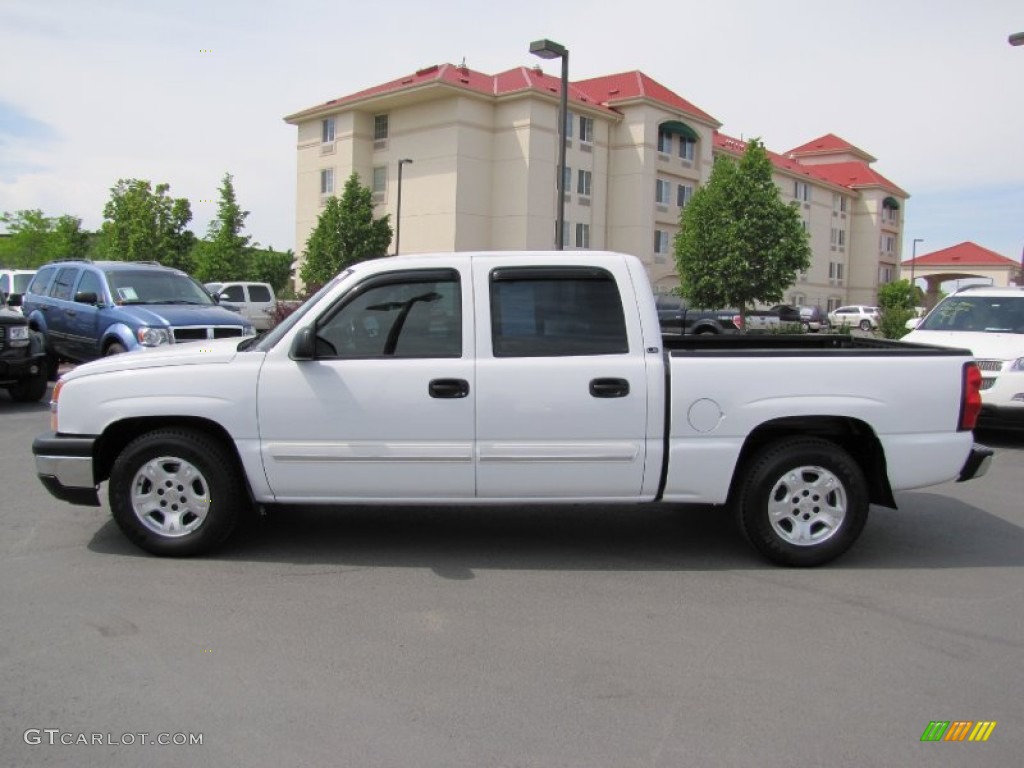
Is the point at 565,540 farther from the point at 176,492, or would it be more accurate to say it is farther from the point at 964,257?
the point at 964,257

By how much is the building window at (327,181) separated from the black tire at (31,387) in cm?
4080

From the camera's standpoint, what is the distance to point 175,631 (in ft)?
13.9

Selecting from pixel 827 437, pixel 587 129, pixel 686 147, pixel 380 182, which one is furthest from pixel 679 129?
pixel 827 437

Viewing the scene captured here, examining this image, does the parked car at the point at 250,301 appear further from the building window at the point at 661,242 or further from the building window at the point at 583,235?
the building window at the point at 661,242

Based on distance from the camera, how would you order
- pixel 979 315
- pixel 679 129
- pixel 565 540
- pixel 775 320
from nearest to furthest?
pixel 565 540
pixel 979 315
pixel 775 320
pixel 679 129

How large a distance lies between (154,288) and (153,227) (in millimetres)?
39609

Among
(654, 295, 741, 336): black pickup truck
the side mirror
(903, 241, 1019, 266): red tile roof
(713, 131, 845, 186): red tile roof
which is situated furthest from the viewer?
(903, 241, 1019, 266): red tile roof

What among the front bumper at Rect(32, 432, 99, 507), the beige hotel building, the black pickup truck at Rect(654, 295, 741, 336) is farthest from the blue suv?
the beige hotel building

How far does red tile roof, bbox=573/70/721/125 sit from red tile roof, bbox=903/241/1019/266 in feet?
172

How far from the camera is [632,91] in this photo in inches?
1976

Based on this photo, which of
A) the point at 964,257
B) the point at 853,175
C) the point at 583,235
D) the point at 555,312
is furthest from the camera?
the point at 964,257

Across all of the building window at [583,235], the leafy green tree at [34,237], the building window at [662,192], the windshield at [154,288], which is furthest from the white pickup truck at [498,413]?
the leafy green tree at [34,237]

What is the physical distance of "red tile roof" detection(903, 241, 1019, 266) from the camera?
92.2m

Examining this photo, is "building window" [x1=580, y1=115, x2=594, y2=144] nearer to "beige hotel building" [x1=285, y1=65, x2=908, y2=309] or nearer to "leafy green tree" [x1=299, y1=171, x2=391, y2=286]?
"beige hotel building" [x1=285, y1=65, x2=908, y2=309]
